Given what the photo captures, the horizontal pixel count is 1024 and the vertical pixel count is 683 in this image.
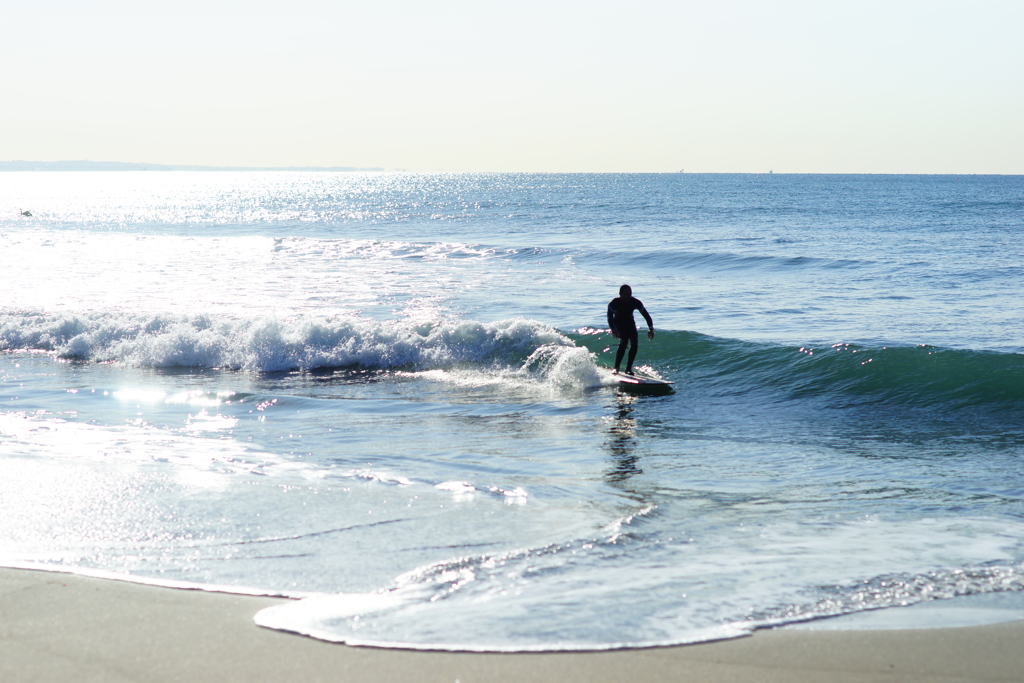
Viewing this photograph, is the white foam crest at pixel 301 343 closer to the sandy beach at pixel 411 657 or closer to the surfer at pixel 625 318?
the surfer at pixel 625 318

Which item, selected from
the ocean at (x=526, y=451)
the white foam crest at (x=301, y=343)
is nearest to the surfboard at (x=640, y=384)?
the ocean at (x=526, y=451)

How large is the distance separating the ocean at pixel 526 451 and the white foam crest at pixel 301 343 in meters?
0.06

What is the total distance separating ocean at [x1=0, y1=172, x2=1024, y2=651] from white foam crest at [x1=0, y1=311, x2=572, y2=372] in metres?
0.06

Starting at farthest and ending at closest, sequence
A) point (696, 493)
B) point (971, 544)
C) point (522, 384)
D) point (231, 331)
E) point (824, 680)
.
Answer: point (231, 331)
point (522, 384)
point (696, 493)
point (971, 544)
point (824, 680)

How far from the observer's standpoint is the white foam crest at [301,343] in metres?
16.3

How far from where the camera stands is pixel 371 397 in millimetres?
13211

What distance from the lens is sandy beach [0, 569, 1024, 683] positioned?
12.0 ft

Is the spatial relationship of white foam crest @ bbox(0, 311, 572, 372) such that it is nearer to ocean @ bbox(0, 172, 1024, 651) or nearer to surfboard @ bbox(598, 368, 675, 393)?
ocean @ bbox(0, 172, 1024, 651)

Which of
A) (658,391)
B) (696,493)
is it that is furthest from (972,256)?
(696,493)

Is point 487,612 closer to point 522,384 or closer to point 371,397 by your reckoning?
point 371,397

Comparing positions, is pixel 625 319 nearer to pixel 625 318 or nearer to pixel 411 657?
pixel 625 318

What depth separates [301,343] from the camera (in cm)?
1680

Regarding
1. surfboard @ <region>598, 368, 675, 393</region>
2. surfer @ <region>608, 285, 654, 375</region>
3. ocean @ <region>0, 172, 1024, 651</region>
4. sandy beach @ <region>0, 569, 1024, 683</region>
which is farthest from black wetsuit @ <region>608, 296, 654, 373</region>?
sandy beach @ <region>0, 569, 1024, 683</region>

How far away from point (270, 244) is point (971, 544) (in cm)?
4285
